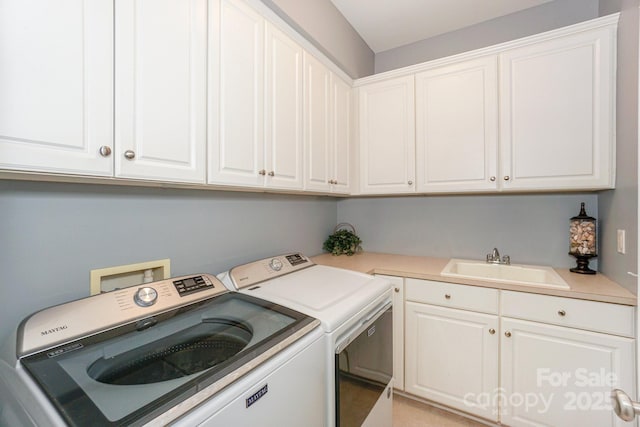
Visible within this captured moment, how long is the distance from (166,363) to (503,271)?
2.11 meters

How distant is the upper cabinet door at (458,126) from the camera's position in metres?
1.86

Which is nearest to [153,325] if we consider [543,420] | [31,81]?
[31,81]

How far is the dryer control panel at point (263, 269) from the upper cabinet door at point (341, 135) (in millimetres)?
611

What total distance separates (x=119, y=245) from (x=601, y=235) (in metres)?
2.59

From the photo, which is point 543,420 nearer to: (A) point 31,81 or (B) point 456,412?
(B) point 456,412

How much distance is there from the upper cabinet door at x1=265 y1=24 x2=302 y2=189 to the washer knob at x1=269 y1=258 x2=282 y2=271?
0.45 metres

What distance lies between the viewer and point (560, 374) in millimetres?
1451

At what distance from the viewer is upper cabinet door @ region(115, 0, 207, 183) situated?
89 centimetres

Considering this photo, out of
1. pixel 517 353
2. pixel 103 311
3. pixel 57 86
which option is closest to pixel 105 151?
pixel 57 86

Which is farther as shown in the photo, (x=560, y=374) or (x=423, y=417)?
(x=423, y=417)

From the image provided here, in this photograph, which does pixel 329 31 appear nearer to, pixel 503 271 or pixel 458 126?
pixel 458 126

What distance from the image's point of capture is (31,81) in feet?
2.34

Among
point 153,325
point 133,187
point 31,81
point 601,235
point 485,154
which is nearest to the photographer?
point 31,81

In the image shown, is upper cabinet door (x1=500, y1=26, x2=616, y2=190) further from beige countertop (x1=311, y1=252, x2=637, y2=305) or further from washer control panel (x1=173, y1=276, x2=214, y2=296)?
washer control panel (x1=173, y1=276, x2=214, y2=296)
